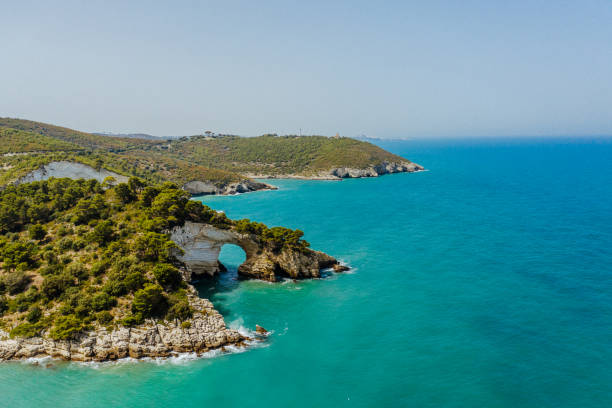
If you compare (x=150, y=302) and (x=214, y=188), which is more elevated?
(x=214, y=188)

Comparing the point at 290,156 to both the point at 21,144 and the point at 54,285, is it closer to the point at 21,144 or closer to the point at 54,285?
the point at 21,144

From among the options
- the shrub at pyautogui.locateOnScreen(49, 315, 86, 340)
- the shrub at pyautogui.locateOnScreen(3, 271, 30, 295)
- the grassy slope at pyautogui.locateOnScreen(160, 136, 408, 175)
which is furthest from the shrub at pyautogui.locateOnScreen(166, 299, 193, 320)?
the grassy slope at pyautogui.locateOnScreen(160, 136, 408, 175)

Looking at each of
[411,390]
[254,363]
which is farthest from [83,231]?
[411,390]

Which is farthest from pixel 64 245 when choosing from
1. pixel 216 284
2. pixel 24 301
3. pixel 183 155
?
pixel 183 155

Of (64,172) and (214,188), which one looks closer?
(64,172)

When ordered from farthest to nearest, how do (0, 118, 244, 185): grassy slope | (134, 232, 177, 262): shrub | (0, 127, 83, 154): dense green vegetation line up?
(0, 127, 83, 154): dense green vegetation
(0, 118, 244, 185): grassy slope
(134, 232, 177, 262): shrub

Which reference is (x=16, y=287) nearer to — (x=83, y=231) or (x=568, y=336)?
(x=83, y=231)

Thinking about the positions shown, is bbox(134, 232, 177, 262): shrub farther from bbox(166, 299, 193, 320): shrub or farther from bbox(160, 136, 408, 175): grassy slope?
bbox(160, 136, 408, 175): grassy slope
